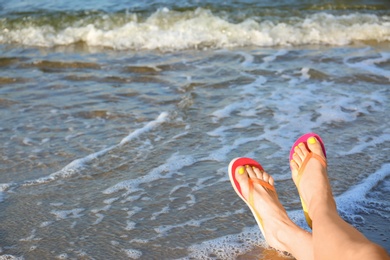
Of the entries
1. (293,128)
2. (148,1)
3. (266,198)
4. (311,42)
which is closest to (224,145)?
(293,128)

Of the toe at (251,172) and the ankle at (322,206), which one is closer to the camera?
the ankle at (322,206)

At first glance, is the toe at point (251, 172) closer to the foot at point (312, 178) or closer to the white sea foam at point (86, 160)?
the foot at point (312, 178)

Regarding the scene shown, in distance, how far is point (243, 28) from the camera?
26.2 feet

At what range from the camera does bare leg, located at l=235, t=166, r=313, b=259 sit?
9.70ft

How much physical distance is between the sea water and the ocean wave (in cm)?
3

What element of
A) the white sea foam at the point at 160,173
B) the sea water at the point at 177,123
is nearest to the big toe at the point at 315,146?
the sea water at the point at 177,123

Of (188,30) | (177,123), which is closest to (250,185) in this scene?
(177,123)

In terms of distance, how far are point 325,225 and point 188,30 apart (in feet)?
19.0

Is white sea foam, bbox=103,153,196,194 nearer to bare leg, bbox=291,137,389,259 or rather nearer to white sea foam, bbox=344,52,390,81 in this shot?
bare leg, bbox=291,137,389,259

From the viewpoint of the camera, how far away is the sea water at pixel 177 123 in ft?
10.9

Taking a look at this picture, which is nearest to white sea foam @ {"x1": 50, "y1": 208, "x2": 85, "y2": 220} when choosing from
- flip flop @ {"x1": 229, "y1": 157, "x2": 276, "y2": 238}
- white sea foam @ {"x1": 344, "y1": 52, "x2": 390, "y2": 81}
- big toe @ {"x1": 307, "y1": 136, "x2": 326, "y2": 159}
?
flip flop @ {"x1": 229, "y1": 157, "x2": 276, "y2": 238}

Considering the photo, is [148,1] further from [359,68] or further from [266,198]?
[266,198]

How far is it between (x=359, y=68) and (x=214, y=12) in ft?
10.8

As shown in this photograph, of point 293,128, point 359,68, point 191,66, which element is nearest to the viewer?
point 293,128
